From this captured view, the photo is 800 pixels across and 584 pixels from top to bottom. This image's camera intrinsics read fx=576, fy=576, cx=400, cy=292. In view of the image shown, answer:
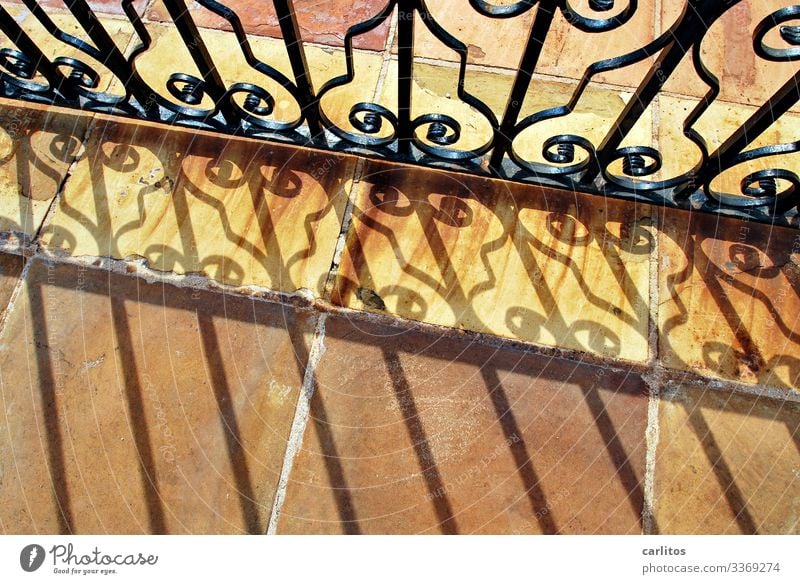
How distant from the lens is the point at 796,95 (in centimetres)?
145

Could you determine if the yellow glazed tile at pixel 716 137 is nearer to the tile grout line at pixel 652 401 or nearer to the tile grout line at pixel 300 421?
the tile grout line at pixel 652 401

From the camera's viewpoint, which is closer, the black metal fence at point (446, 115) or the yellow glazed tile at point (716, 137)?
the black metal fence at point (446, 115)

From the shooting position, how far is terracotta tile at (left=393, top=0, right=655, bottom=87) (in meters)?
2.38

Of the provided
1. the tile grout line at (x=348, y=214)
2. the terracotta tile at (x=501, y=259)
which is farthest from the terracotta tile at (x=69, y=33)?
the terracotta tile at (x=501, y=259)

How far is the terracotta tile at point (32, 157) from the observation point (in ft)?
6.81

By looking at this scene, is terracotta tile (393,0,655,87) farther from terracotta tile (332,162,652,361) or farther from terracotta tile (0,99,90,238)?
terracotta tile (0,99,90,238)

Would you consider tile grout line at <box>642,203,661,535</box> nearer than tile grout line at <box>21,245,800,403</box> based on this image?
Yes

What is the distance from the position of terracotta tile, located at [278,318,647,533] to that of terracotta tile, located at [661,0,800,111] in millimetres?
1283

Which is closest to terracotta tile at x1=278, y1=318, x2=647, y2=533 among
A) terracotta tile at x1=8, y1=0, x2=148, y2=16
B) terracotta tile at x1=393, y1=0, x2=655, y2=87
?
terracotta tile at x1=393, y1=0, x2=655, y2=87

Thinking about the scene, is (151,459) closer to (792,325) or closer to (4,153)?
(4,153)

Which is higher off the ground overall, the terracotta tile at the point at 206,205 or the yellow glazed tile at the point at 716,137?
the yellow glazed tile at the point at 716,137

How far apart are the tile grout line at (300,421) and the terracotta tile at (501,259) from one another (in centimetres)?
16

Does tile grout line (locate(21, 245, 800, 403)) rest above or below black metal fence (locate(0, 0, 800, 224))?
below

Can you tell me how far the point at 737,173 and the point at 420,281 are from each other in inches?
49.1
